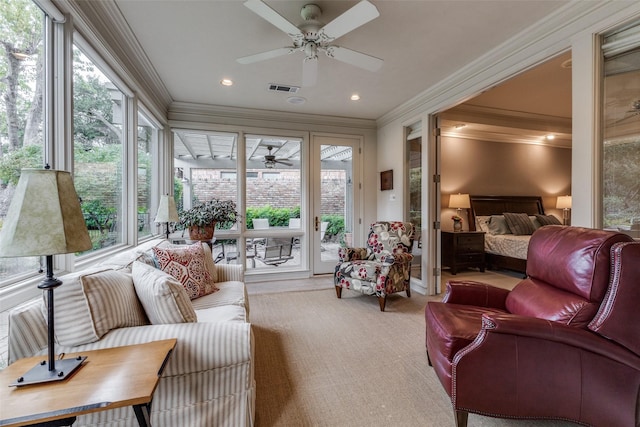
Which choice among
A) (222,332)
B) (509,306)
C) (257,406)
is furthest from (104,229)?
(509,306)

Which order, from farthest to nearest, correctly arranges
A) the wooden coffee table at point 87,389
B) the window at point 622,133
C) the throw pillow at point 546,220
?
the throw pillow at point 546,220 → the window at point 622,133 → the wooden coffee table at point 87,389

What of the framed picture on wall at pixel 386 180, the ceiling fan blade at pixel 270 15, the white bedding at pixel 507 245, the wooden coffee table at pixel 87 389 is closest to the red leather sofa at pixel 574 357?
the wooden coffee table at pixel 87 389

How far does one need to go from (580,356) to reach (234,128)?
14.5 ft

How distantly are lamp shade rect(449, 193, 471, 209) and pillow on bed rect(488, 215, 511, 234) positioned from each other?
1.97 feet

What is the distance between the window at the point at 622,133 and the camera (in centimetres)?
186

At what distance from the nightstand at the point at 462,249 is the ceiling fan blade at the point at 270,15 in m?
4.11

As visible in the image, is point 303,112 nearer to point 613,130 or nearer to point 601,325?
point 613,130

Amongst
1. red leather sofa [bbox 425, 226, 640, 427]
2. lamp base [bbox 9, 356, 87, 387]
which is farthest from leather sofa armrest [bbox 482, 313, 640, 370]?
lamp base [bbox 9, 356, 87, 387]

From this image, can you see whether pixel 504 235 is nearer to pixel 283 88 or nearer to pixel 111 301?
pixel 283 88

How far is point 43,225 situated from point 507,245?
5587 mm

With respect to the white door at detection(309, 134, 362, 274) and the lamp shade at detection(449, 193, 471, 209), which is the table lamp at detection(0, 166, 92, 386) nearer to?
the white door at detection(309, 134, 362, 274)

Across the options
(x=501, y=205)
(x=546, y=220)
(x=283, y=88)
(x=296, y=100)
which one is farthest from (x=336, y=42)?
(x=546, y=220)

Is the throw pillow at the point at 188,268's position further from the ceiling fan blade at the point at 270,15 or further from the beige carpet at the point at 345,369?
the ceiling fan blade at the point at 270,15

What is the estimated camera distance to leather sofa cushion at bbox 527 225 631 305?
1.42 meters
